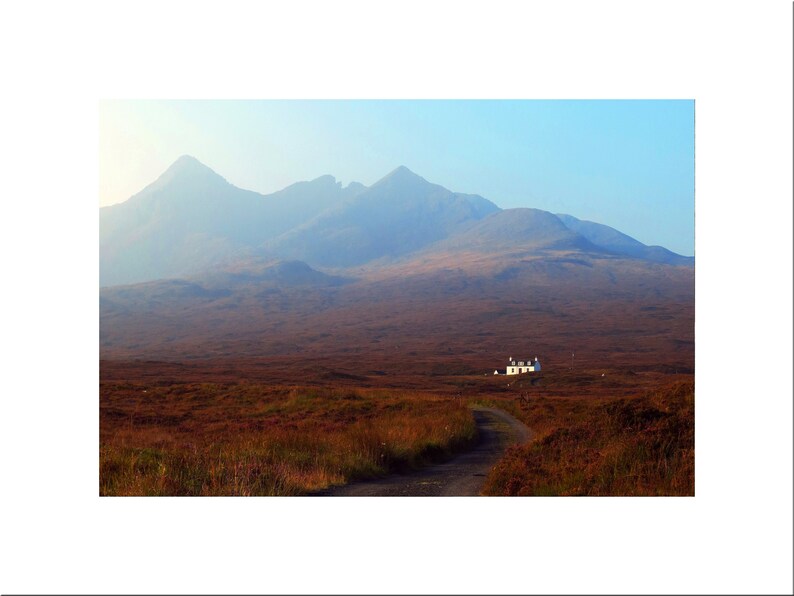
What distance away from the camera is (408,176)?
1141cm

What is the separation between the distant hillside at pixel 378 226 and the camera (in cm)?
1298

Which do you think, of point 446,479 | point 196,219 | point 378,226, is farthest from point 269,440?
point 378,226

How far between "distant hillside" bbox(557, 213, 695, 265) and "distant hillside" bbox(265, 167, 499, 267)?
150 cm

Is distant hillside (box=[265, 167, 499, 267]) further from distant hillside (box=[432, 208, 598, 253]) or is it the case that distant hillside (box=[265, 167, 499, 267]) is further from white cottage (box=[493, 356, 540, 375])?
white cottage (box=[493, 356, 540, 375])

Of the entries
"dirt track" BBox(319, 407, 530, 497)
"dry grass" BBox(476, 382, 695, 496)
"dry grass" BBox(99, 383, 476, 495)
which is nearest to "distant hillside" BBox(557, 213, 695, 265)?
"dry grass" BBox(476, 382, 695, 496)

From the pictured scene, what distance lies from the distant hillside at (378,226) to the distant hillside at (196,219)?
41 centimetres

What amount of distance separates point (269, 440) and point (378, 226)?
586cm

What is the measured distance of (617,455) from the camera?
8.10 meters

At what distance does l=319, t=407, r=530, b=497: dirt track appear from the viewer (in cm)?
808

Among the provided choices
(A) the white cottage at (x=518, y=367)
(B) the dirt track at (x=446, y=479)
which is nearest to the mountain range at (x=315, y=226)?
(B) the dirt track at (x=446, y=479)

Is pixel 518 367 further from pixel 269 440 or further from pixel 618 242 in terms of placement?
pixel 269 440
